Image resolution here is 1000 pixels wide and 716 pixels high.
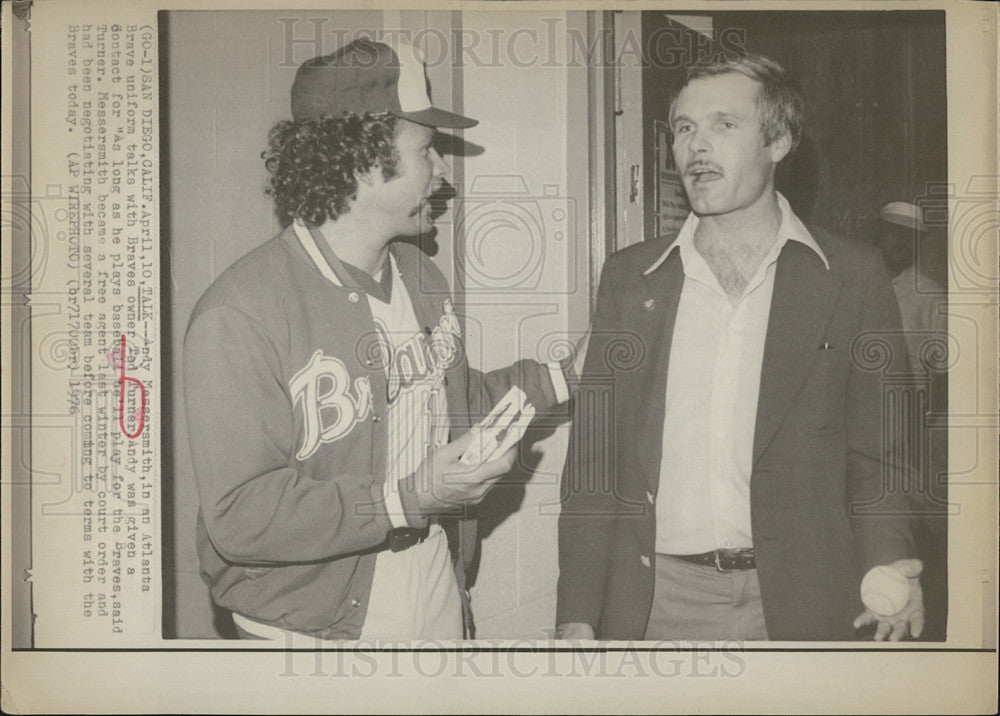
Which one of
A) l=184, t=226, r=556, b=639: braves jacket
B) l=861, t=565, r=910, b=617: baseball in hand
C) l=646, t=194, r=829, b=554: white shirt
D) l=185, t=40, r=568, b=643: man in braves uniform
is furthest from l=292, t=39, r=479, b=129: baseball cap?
l=861, t=565, r=910, b=617: baseball in hand

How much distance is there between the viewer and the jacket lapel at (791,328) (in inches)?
70.9

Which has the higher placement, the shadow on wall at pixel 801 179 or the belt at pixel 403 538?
the shadow on wall at pixel 801 179

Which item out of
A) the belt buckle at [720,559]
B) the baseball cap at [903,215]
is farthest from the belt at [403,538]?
the baseball cap at [903,215]

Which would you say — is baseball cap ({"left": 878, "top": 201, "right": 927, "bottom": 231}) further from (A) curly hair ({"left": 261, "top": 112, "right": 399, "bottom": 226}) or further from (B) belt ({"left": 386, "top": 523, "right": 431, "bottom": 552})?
(B) belt ({"left": 386, "top": 523, "right": 431, "bottom": 552})

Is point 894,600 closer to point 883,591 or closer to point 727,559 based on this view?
point 883,591

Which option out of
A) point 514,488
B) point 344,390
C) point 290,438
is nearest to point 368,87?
point 344,390

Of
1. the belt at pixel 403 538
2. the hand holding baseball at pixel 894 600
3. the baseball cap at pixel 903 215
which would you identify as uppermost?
the baseball cap at pixel 903 215

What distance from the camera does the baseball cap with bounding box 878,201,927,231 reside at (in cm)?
184

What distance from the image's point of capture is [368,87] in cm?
182

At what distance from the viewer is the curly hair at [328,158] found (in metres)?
1.81

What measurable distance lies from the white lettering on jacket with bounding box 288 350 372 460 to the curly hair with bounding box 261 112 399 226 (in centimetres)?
29
